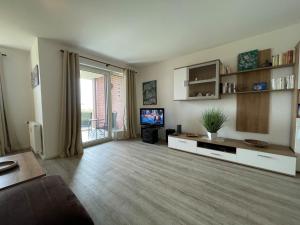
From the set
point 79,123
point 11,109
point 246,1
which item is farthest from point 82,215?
point 11,109

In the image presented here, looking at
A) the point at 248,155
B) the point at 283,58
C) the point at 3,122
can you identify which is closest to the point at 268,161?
the point at 248,155

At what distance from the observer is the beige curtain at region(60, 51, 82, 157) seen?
289 centimetres

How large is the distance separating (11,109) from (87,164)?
2476 mm

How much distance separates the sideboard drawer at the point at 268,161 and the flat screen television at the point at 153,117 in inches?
75.9

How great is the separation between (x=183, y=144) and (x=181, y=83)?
146 cm

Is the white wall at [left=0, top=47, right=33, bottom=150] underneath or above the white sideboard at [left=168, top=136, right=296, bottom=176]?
above

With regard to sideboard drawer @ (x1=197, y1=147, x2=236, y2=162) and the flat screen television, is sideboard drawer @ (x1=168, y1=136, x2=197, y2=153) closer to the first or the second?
sideboard drawer @ (x1=197, y1=147, x2=236, y2=162)

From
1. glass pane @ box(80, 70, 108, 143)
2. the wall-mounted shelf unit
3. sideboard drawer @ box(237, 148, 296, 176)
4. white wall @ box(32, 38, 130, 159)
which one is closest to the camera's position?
sideboard drawer @ box(237, 148, 296, 176)

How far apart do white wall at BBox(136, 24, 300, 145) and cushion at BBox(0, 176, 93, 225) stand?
10.0 ft

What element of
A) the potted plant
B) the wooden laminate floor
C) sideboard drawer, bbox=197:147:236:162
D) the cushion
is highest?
the potted plant

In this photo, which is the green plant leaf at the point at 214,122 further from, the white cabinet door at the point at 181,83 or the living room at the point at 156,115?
the white cabinet door at the point at 181,83

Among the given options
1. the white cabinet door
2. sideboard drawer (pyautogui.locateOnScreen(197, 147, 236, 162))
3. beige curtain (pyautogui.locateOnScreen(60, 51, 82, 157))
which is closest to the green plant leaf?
sideboard drawer (pyautogui.locateOnScreen(197, 147, 236, 162))

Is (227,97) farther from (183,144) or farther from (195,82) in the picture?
(183,144)

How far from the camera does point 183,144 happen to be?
10.2 ft
